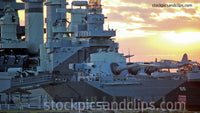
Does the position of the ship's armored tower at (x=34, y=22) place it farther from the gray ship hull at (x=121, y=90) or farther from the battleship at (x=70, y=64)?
the gray ship hull at (x=121, y=90)

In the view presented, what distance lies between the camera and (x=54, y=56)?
7606 centimetres

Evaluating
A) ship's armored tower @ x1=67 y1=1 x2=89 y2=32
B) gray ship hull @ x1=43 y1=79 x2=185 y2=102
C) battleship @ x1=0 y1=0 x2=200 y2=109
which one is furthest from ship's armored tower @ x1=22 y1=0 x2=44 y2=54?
gray ship hull @ x1=43 y1=79 x2=185 y2=102

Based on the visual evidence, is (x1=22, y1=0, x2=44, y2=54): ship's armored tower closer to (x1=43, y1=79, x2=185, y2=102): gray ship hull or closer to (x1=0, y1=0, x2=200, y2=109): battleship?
(x1=0, y1=0, x2=200, y2=109): battleship

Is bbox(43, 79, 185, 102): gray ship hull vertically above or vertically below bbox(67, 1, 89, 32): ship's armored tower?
below

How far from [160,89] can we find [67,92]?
391 inches

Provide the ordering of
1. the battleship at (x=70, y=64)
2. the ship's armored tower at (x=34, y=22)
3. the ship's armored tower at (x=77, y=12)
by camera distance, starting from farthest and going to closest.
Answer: the ship's armored tower at (x=34, y=22) → the ship's armored tower at (x=77, y=12) → the battleship at (x=70, y=64)

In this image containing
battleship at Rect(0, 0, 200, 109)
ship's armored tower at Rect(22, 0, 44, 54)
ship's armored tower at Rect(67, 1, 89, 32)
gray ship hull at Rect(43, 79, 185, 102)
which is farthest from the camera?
ship's armored tower at Rect(22, 0, 44, 54)

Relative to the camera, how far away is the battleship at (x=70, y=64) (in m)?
60.3

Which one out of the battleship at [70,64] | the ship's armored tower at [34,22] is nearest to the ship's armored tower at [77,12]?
the battleship at [70,64]

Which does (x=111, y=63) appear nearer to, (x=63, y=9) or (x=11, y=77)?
(x=11, y=77)

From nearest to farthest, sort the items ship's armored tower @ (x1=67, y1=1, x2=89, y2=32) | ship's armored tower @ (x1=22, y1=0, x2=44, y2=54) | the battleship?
the battleship → ship's armored tower @ (x1=67, y1=1, x2=89, y2=32) → ship's armored tower @ (x1=22, y1=0, x2=44, y2=54)

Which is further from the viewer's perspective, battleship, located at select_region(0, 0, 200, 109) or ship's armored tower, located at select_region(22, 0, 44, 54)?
→ ship's armored tower, located at select_region(22, 0, 44, 54)

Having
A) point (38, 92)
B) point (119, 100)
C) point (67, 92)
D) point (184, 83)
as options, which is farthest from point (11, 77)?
point (184, 83)

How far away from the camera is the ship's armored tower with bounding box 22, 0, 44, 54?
337 feet
